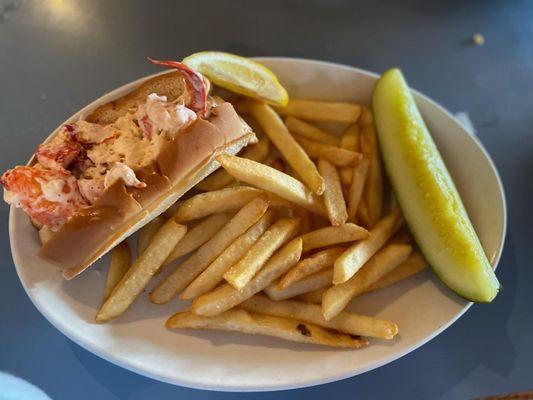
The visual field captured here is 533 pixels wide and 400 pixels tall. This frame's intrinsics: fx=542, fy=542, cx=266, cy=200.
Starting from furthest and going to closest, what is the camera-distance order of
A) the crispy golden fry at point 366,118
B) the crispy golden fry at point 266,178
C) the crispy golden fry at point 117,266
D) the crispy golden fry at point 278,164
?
the crispy golden fry at point 366,118 → the crispy golden fry at point 278,164 → the crispy golden fry at point 117,266 → the crispy golden fry at point 266,178

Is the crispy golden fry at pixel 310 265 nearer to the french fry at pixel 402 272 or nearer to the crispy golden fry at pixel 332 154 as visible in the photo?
the french fry at pixel 402 272

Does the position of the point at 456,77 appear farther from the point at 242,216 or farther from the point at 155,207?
the point at 155,207

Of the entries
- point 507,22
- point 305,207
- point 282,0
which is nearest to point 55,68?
point 282,0

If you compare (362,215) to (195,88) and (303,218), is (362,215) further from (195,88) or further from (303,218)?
(195,88)

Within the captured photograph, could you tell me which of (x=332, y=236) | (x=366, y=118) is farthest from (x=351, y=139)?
(x=332, y=236)

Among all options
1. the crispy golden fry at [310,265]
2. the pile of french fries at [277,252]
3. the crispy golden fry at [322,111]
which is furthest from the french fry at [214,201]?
the crispy golden fry at [322,111]

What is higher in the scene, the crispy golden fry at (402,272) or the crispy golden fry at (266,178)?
the crispy golden fry at (266,178)
